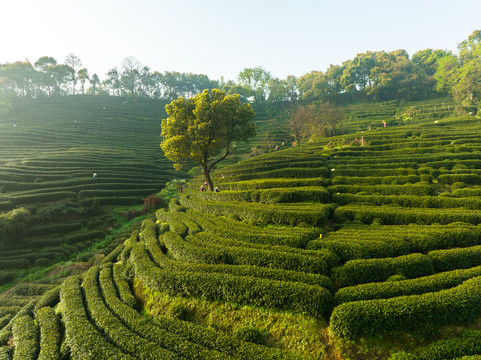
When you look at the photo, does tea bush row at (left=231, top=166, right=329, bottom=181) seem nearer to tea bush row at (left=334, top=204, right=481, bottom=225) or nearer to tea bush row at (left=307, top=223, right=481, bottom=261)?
tea bush row at (left=334, top=204, right=481, bottom=225)

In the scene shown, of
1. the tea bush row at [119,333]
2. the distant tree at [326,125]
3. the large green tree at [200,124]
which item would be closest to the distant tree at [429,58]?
the distant tree at [326,125]

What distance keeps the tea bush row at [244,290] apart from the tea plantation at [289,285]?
5 cm

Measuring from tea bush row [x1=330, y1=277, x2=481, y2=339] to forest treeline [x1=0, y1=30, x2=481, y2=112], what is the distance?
214 ft

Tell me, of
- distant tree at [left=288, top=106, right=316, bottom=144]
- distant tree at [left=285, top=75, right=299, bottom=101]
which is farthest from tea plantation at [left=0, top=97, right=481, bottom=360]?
distant tree at [left=285, top=75, right=299, bottom=101]

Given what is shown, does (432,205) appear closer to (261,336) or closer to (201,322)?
(261,336)

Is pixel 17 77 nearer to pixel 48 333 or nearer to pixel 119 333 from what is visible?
pixel 48 333

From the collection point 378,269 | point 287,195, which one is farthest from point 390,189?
point 378,269

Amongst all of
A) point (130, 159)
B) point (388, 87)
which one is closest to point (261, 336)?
point (130, 159)

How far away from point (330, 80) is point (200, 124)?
10348cm

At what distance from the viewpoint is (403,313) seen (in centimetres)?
774

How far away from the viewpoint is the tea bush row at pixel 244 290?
8.91 metres

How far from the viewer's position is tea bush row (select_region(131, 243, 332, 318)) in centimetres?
891

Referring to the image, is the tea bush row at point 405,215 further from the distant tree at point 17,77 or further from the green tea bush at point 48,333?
the distant tree at point 17,77

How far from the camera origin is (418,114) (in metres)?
57.6
